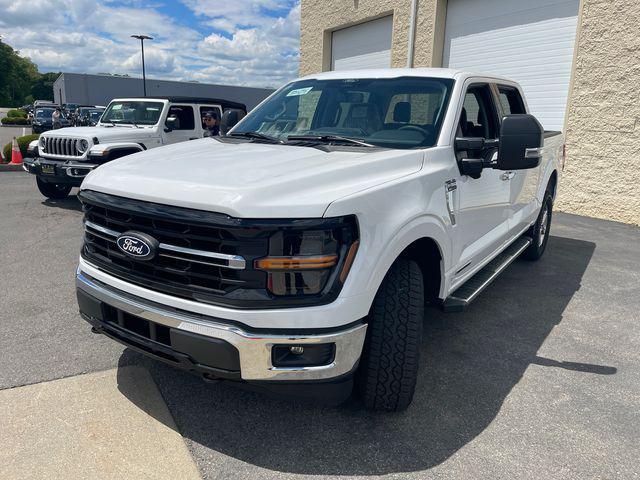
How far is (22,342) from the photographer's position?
346cm

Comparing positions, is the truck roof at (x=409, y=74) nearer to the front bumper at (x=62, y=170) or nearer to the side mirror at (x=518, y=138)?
the side mirror at (x=518, y=138)

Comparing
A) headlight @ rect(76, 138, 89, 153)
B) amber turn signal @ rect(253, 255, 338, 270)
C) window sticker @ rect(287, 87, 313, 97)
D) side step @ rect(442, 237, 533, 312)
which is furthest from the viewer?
headlight @ rect(76, 138, 89, 153)

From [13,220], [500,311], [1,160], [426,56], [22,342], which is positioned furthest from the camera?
[1,160]

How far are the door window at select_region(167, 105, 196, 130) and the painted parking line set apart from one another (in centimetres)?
670

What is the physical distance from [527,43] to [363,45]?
5087 millimetres

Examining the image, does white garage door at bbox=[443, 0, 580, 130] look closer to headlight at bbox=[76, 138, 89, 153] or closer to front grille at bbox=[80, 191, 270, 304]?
headlight at bbox=[76, 138, 89, 153]

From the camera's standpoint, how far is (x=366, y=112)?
11.4 feet

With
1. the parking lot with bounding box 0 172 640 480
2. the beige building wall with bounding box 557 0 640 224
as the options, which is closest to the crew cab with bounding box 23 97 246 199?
the parking lot with bounding box 0 172 640 480

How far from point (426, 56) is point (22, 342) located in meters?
10.4

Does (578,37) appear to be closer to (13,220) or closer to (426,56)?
(426,56)

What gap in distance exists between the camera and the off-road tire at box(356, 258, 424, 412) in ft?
8.14

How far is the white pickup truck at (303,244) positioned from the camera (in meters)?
2.14

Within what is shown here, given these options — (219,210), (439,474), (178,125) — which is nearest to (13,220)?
(178,125)

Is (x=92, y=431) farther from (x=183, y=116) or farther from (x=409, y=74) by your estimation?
(x=183, y=116)
